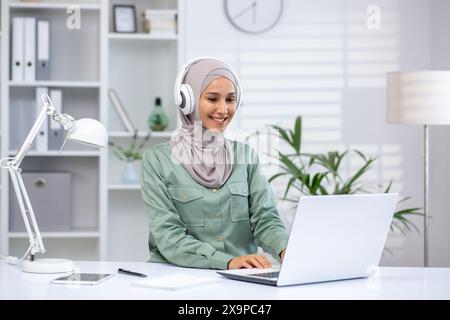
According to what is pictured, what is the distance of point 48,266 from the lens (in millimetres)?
2025

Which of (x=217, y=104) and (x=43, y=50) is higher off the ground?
(x=43, y=50)

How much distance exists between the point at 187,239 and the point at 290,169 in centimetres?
180

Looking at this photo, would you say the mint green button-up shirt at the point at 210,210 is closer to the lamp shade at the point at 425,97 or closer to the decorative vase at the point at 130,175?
the lamp shade at the point at 425,97

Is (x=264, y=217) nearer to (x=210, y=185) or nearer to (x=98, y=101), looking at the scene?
(x=210, y=185)

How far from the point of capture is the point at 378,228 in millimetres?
1956

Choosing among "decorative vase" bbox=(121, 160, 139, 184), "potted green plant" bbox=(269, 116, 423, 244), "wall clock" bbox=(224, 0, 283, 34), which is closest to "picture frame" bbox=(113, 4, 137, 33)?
"wall clock" bbox=(224, 0, 283, 34)

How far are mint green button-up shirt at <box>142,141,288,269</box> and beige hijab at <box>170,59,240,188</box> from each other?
0.08 feet

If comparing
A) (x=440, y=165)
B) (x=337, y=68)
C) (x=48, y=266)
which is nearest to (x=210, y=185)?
(x=48, y=266)

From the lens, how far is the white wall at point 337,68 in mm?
4281

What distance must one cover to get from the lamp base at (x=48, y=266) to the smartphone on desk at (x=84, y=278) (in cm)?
3

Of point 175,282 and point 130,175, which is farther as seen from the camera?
point 130,175

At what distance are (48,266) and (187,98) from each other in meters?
0.75
